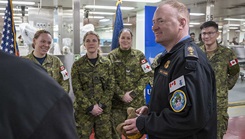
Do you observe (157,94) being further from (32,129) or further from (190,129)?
(32,129)

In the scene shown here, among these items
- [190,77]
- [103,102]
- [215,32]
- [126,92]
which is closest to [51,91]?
[190,77]

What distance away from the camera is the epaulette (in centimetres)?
125

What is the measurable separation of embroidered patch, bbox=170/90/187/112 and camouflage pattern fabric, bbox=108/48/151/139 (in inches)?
66.6

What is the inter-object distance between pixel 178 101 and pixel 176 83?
3.8 inches

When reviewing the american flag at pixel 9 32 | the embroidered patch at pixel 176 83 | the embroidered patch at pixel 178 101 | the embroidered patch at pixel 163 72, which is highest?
the american flag at pixel 9 32

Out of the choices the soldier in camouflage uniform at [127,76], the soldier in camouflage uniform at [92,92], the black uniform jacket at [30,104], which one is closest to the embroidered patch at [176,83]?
the black uniform jacket at [30,104]

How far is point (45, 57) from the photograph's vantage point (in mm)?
2852

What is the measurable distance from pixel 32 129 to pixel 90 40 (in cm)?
237

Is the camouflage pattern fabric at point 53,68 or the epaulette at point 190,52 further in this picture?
the camouflage pattern fabric at point 53,68

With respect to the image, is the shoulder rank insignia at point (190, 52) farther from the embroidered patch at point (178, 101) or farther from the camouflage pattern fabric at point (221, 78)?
the camouflage pattern fabric at point (221, 78)

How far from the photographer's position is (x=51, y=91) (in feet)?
1.64

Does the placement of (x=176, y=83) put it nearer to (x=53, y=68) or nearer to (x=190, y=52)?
(x=190, y=52)

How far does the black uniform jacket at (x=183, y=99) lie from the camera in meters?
1.20

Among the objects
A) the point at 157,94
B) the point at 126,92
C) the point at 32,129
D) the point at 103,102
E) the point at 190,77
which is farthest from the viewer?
the point at 126,92
